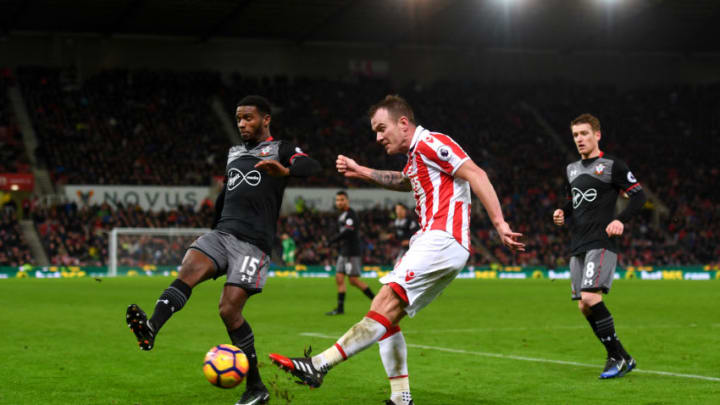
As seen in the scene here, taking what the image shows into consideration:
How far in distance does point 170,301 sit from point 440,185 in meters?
2.03

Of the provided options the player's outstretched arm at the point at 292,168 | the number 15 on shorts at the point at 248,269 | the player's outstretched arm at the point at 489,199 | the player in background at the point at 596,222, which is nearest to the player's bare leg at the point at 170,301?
the number 15 on shorts at the point at 248,269

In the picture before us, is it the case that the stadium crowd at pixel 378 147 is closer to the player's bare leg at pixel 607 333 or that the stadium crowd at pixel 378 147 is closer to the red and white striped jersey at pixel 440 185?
the player's bare leg at pixel 607 333

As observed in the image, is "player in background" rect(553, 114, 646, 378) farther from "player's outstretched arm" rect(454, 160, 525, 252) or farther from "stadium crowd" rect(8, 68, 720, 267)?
"stadium crowd" rect(8, 68, 720, 267)

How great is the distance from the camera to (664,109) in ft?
170

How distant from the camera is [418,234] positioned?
6207mm

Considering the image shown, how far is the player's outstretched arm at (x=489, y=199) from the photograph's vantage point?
569 cm

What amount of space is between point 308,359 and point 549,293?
18.5 meters

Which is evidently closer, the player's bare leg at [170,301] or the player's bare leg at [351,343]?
the player's bare leg at [351,343]

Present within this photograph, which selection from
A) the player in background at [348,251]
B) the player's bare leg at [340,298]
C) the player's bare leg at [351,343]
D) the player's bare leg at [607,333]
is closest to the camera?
the player's bare leg at [351,343]

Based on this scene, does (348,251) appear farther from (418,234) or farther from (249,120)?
(418,234)

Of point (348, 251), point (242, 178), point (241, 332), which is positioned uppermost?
point (242, 178)

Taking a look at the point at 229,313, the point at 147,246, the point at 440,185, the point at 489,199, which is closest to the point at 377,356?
the point at 229,313

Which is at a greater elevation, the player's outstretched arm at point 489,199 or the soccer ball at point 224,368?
the player's outstretched arm at point 489,199

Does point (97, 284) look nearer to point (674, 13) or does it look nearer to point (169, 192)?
point (169, 192)
